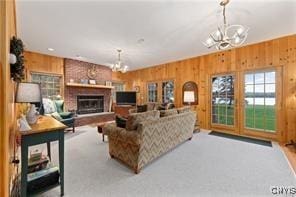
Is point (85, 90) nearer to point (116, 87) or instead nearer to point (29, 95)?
point (116, 87)

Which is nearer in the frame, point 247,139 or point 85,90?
point 247,139

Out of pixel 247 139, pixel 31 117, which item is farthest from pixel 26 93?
pixel 247 139

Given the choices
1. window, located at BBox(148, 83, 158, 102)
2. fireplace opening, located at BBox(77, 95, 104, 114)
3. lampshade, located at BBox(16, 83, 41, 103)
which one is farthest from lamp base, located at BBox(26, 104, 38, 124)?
window, located at BBox(148, 83, 158, 102)

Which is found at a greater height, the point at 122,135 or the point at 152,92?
the point at 152,92

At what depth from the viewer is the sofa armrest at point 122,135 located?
2531 mm

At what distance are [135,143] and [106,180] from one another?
69cm

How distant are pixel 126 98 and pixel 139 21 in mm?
5082

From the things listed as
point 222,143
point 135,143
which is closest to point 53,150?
point 135,143

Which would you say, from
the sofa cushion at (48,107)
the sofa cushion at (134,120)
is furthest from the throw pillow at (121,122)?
the sofa cushion at (48,107)

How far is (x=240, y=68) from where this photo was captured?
4.92m

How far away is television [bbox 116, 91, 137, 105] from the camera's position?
7.99 m

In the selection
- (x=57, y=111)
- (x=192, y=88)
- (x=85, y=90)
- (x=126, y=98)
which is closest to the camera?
(x=57, y=111)

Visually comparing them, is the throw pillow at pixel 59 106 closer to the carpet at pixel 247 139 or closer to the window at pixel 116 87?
the window at pixel 116 87

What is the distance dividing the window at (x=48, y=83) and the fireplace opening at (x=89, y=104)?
907mm
